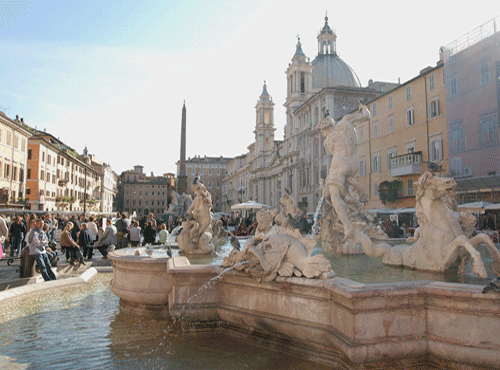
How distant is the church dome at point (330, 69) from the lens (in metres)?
59.0

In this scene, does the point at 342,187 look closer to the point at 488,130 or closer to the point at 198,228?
the point at 198,228

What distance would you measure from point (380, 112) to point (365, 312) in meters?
33.8

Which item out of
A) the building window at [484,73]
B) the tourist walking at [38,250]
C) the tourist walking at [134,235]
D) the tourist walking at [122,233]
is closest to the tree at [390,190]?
the building window at [484,73]

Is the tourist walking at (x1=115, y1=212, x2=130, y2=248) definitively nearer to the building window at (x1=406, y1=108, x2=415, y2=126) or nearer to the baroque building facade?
the baroque building facade

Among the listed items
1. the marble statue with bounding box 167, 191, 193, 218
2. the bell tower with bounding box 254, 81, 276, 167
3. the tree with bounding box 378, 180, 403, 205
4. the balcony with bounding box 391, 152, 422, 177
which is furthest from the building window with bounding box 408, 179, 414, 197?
the bell tower with bounding box 254, 81, 276, 167

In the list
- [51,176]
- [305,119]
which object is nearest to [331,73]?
[305,119]

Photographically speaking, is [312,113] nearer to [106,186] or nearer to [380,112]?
[380,112]

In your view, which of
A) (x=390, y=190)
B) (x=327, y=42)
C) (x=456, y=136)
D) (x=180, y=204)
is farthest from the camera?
(x=327, y=42)

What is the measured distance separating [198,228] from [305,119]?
48863 millimetres

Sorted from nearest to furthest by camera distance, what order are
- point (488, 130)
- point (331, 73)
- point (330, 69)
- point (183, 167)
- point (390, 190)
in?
point (488, 130)
point (390, 190)
point (183, 167)
point (331, 73)
point (330, 69)

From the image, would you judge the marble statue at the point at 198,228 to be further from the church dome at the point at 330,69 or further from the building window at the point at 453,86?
the church dome at the point at 330,69

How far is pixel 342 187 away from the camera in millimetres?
6539

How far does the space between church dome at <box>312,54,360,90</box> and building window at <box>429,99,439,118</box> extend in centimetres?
3124

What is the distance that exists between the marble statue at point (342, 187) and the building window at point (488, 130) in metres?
16.7
